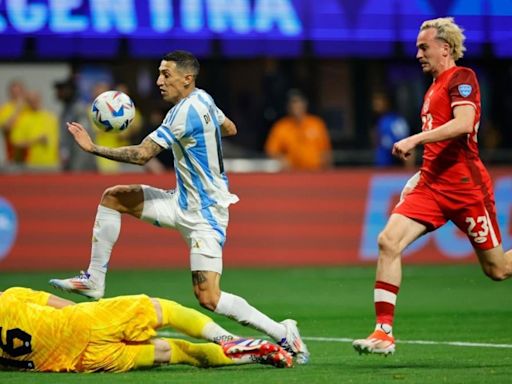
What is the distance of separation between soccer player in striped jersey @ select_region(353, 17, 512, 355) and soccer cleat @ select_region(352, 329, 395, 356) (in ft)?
1.10

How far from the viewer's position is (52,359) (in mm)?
9008

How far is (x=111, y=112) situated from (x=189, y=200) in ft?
2.92

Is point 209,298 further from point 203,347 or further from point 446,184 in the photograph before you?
point 446,184

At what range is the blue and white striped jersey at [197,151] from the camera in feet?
31.8

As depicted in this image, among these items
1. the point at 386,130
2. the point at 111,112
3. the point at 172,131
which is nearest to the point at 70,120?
the point at 386,130

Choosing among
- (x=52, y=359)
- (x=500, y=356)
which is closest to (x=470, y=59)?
(x=500, y=356)

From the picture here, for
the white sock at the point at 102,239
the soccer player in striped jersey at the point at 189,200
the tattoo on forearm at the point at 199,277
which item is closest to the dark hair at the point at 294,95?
the soccer player in striped jersey at the point at 189,200

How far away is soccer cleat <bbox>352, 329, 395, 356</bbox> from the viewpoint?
29.9ft

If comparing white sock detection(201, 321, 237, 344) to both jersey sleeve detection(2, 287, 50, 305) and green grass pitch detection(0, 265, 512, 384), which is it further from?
jersey sleeve detection(2, 287, 50, 305)

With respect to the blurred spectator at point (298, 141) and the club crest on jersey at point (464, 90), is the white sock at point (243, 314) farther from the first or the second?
the blurred spectator at point (298, 141)

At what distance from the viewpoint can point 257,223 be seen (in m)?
18.6

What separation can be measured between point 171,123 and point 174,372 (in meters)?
1.83

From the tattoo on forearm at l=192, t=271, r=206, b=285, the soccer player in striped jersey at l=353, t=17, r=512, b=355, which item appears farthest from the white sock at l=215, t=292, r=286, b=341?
the soccer player in striped jersey at l=353, t=17, r=512, b=355

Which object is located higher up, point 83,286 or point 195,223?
point 195,223
